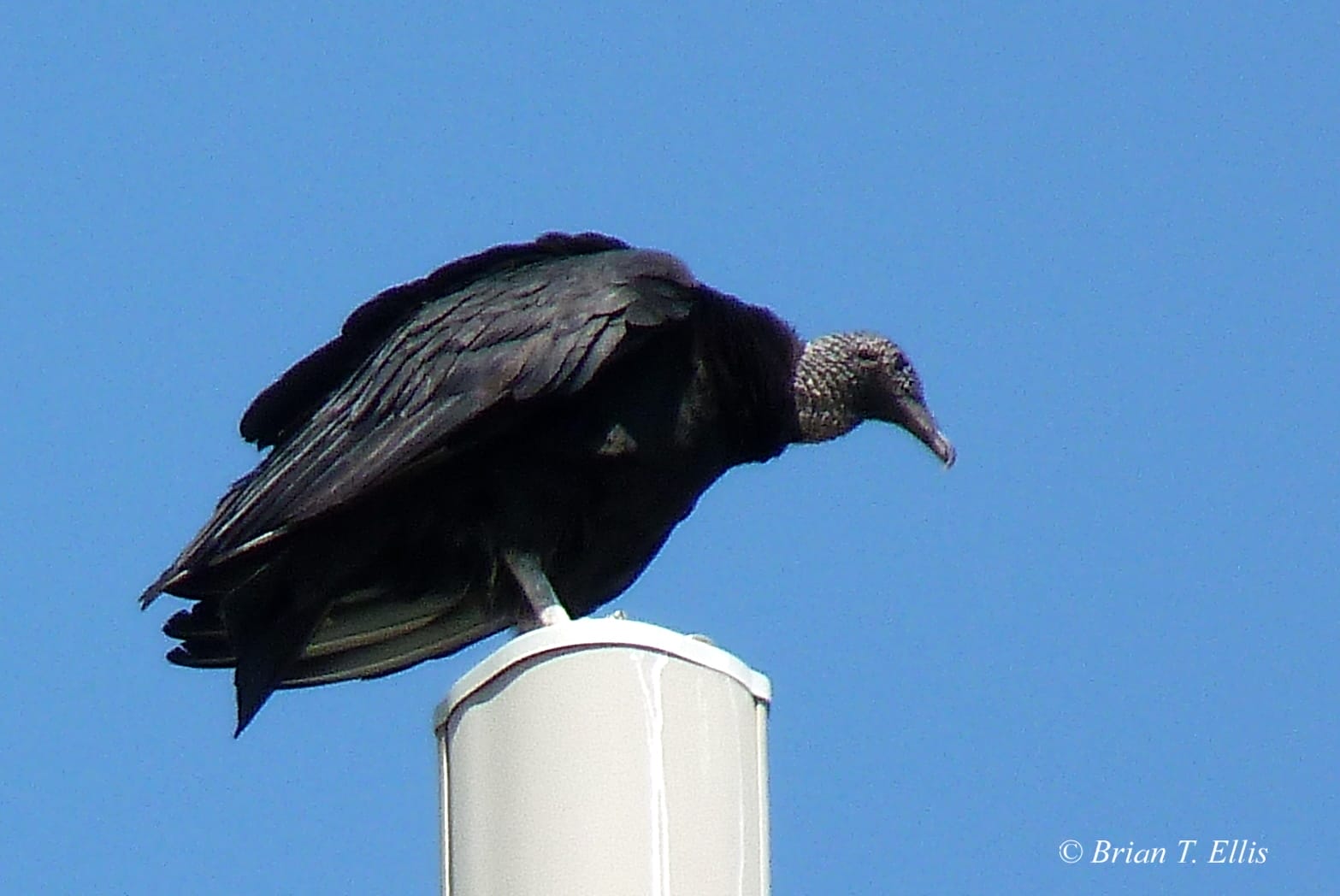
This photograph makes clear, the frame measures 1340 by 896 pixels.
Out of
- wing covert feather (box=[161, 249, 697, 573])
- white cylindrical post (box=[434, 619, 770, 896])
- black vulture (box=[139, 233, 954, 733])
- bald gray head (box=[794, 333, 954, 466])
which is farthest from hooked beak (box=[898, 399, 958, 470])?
white cylindrical post (box=[434, 619, 770, 896])

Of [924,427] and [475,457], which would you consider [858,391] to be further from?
[475,457]

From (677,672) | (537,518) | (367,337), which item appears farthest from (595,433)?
(677,672)

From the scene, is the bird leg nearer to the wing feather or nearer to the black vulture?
the black vulture

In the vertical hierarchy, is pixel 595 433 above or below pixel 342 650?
above

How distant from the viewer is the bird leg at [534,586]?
554 cm

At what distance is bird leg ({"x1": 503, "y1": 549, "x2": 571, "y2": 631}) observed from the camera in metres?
5.54

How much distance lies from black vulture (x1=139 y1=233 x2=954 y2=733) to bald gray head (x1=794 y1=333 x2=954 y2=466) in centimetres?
20

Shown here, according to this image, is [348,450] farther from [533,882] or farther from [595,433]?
[533,882]

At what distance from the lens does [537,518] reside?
5629 millimetres

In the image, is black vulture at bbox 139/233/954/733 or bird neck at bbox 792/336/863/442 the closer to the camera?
black vulture at bbox 139/233/954/733

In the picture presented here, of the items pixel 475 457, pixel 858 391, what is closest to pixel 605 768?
pixel 475 457

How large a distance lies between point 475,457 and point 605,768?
156cm

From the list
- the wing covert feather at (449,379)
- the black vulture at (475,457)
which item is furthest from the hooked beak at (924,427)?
the wing covert feather at (449,379)

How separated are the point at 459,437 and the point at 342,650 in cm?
69
